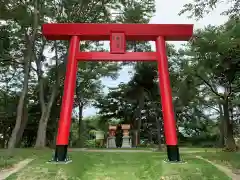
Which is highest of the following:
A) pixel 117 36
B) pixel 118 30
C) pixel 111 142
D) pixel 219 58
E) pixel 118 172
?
pixel 219 58

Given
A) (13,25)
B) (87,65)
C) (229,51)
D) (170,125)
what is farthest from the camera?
(87,65)

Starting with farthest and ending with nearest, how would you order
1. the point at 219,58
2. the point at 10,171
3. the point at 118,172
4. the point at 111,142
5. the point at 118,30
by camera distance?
the point at 111,142
the point at 219,58
the point at 118,30
the point at 118,172
the point at 10,171

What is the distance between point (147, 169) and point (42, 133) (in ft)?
27.2

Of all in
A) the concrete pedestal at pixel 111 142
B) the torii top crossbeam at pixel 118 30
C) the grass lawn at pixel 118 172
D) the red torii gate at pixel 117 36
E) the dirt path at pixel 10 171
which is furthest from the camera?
the concrete pedestal at pixel 111 142

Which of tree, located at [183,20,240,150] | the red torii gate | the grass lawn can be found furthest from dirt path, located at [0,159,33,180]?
tree, located at [183,20,240,150]

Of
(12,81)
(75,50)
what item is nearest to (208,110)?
(12,81)

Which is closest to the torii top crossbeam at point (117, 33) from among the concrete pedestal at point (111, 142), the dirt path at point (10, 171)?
the dirt path at point (10, 171)

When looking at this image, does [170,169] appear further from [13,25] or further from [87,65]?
[87,65]

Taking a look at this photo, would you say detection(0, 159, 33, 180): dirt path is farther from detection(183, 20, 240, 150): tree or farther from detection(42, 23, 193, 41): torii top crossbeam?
detection(183, 20, 240, 150): tree

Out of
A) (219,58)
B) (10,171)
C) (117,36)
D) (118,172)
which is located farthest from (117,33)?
(219,58)

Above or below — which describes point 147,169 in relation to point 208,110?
below

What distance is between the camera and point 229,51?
12.4 meters

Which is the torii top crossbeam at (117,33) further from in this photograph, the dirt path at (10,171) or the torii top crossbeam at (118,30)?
the dirt path at (10,171)

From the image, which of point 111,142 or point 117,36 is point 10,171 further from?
point 111,142
